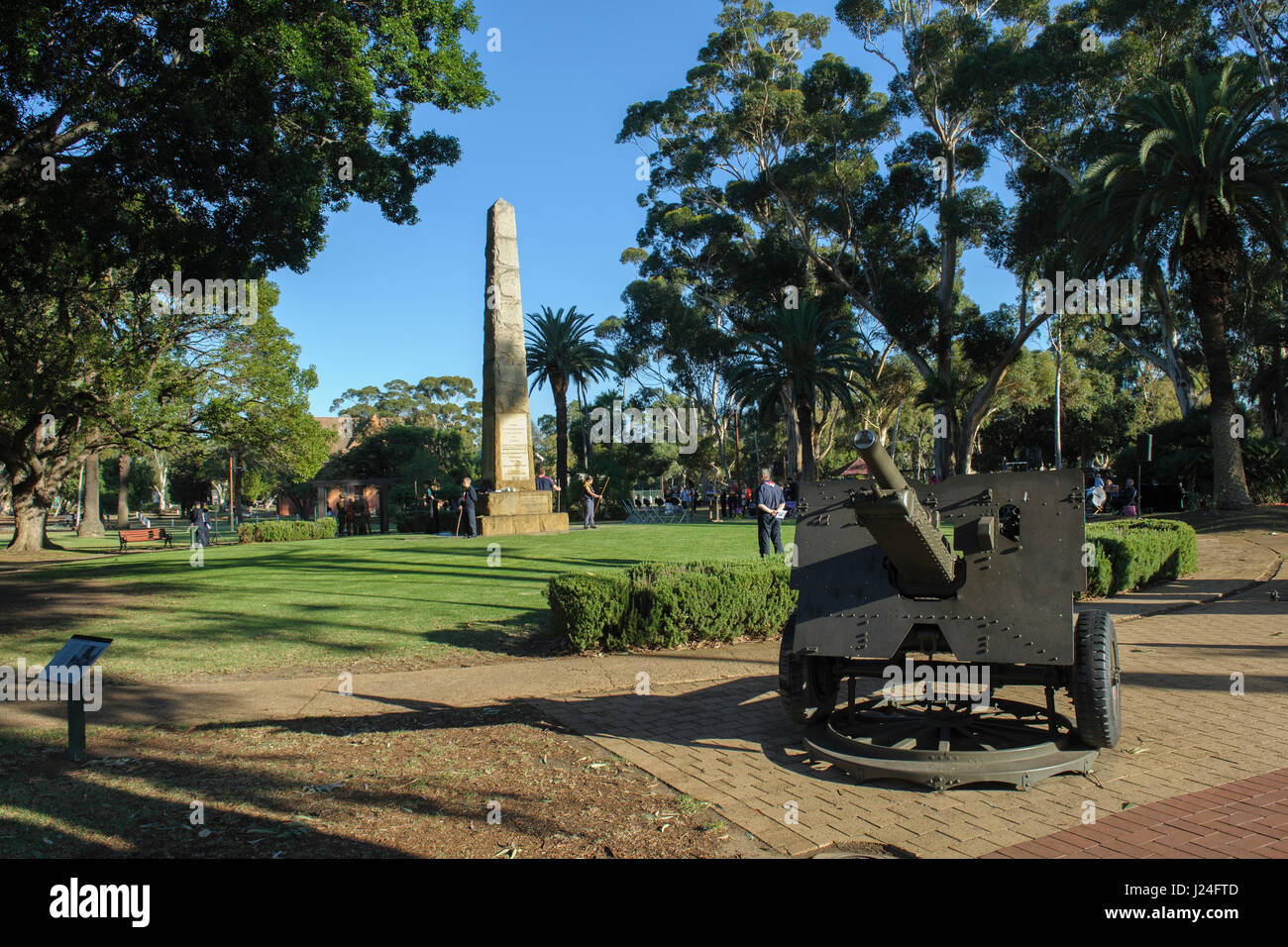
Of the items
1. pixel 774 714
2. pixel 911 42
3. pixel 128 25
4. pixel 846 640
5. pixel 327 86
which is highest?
pixel 911 42

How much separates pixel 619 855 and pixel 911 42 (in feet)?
130

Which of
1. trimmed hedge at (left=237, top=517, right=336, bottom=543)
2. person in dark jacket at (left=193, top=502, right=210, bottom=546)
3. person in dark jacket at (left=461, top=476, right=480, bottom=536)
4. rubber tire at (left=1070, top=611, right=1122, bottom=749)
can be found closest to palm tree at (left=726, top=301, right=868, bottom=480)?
person in dark jacket at (left=461, top=476, right=480, bottom=536)

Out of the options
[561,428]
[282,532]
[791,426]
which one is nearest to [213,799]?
[282,532]

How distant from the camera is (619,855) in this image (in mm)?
3908

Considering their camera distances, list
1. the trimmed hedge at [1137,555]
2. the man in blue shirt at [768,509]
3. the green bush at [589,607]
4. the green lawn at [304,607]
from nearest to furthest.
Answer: the green bush at [589,607], the green lawn at [304,607], the trimmed hedge at [1137,555], the man in blue shirt at [768,509]

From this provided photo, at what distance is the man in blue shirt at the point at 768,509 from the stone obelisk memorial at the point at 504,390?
37.9 feet

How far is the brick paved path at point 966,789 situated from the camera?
4.19 meters

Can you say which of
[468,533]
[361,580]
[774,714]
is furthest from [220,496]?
[774,714]

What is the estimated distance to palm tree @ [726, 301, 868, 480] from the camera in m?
35.8

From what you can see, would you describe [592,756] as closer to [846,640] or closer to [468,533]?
[846,640]

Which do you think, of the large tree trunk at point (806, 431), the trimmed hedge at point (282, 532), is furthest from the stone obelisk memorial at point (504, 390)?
the large tree trunk at point (806, 431)

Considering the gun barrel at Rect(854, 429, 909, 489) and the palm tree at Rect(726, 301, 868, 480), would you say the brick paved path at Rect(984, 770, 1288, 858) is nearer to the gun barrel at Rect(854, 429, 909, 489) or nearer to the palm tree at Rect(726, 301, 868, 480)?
the gun barrel at Rect(854, 429, 909, 489)

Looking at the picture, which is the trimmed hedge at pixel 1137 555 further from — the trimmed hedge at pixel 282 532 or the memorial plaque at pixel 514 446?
the trimmed hedge at pixel 282 532

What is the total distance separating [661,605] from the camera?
870 centimetres
